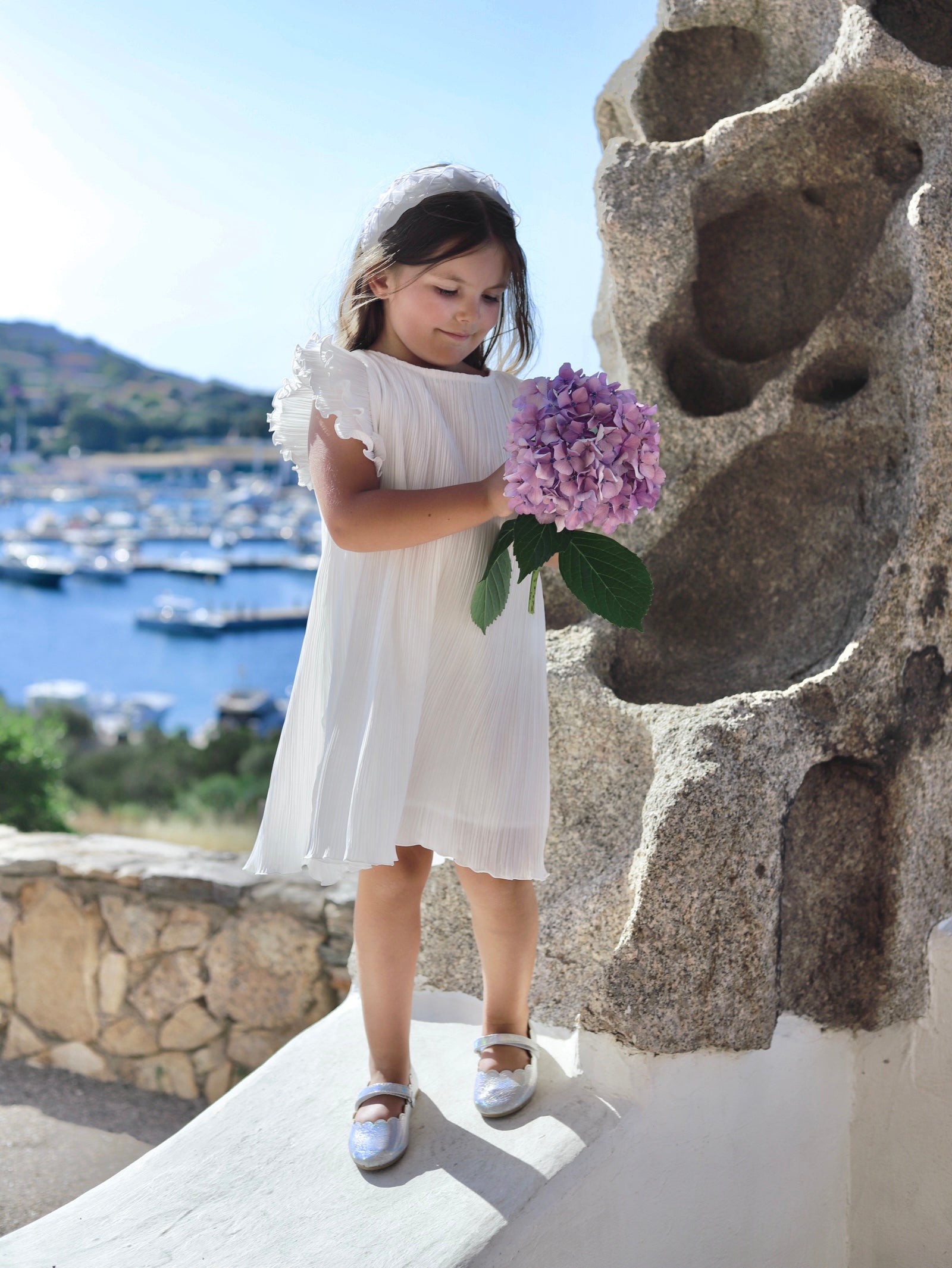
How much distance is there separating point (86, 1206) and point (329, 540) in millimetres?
1015

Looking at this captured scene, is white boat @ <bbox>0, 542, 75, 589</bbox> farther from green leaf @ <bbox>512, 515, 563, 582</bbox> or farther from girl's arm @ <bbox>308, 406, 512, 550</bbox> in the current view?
green leaf @ <bbox>512, 515, 563, 582</bbox>

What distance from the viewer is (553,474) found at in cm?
135

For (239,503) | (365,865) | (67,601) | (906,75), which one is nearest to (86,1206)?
(365,865)

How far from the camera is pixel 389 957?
1655 millimetres

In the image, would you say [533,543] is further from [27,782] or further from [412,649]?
[27,782]

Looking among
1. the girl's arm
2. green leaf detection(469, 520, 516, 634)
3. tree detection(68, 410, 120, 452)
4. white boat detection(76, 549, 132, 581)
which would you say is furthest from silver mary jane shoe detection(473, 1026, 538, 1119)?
white boat detection(76, 549, 132, 581)

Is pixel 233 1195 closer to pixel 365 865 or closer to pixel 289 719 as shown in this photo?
pixel 365 865

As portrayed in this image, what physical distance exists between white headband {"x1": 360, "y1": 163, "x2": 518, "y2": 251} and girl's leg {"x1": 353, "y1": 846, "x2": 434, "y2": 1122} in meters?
0.89

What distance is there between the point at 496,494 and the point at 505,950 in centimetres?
69

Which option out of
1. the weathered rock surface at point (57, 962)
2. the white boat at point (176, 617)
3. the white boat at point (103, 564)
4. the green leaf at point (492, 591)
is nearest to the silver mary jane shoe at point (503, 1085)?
the green leaf at point (492, 591)

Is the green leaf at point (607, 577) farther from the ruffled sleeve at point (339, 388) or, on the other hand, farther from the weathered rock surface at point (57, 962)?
the weathered rock surface at point (57, 962)

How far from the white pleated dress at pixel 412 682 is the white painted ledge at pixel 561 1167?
0.39 metres

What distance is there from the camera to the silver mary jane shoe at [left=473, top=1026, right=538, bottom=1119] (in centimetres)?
167

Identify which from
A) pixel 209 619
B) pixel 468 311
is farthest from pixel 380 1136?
pixel 209 619
